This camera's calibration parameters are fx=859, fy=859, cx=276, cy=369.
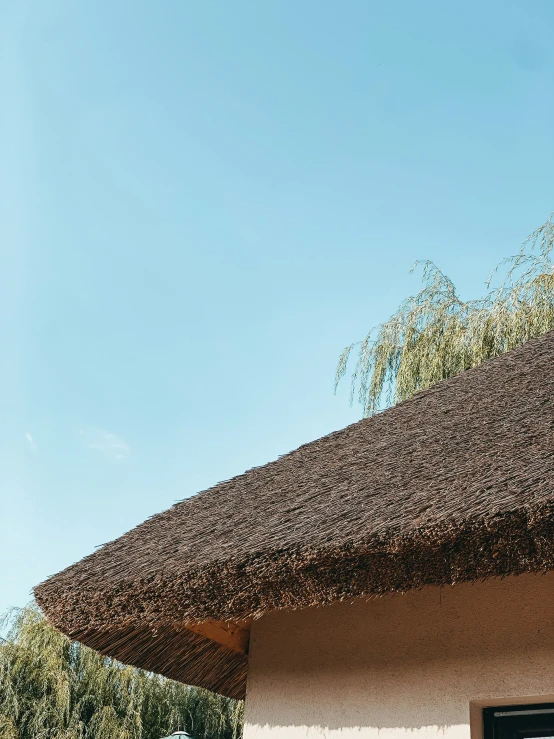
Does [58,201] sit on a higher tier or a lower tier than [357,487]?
higher

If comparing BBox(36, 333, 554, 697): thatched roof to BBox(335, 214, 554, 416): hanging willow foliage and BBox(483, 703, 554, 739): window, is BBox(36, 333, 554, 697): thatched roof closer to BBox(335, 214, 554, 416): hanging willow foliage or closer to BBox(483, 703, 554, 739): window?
BBox(483, 703, 554, 739): window

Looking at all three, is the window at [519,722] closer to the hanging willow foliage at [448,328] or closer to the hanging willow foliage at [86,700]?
the hanging willow foliage at [448,328]

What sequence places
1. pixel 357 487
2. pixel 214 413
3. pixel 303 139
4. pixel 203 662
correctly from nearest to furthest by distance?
pixel 357 487 → pixel 203 662 → pixel 303 139 → pixel 214 413

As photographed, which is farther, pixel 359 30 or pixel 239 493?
pixel 359 30

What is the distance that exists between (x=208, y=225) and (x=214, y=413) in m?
2.46

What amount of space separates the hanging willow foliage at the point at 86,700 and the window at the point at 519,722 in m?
6.77

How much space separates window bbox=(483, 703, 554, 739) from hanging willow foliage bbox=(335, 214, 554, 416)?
5.35 m

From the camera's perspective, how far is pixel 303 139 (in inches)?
389

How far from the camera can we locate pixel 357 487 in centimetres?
327

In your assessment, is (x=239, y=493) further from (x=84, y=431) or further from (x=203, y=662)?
(x=84, y=431)

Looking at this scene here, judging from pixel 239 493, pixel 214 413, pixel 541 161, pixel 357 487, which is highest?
pixel 541 161

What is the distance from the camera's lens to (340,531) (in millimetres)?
2754

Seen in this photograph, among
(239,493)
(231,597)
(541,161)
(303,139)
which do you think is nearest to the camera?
(231,597)

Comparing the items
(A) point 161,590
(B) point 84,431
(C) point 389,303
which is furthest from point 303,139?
(A) point 161,590
